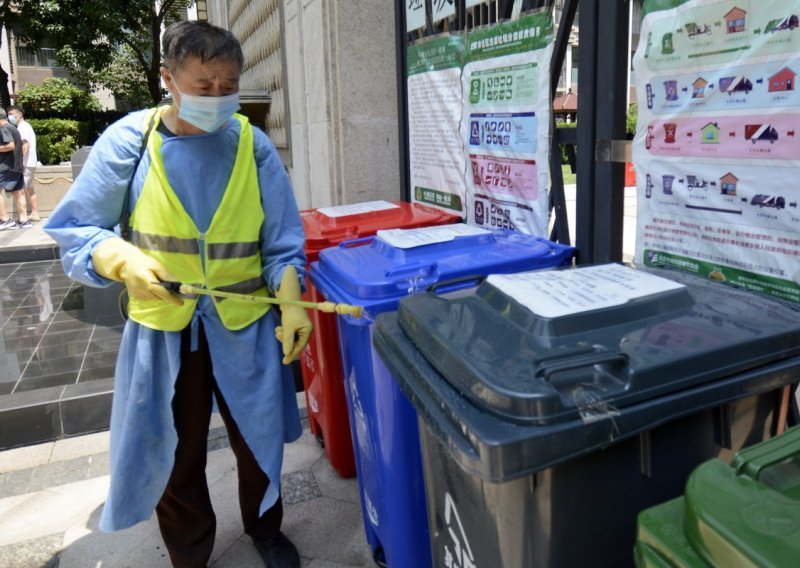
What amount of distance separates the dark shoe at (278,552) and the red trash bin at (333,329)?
541mm

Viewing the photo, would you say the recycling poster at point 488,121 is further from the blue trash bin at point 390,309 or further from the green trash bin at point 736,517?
the green trash bin at point 736,517

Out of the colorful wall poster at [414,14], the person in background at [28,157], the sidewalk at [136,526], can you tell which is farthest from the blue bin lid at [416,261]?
the person in background at [28,157]

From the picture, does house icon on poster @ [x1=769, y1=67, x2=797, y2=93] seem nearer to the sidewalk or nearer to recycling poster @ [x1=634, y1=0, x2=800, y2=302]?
recycling poster @ [x1=634, y1=0, x2=800, y2=302]

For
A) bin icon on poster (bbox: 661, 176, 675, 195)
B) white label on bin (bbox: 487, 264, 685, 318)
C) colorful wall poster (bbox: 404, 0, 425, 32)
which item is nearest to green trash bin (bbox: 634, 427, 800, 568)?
white label on bin (bbox: 487, 264, 685, 318)

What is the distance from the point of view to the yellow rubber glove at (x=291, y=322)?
80.7 inches

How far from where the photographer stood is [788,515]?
2.73ft

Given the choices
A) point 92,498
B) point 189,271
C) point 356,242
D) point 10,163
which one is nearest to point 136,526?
point 92,498

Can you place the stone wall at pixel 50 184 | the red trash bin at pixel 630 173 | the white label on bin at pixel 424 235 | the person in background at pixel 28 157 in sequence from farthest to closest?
the stone wall at pixel 50 184
the person in background at pixel 28 157
the red trash bin at pixel 630 173
the white label on bin at pixel 424 235

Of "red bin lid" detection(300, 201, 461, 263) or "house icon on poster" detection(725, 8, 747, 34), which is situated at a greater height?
"house icon on poster" detection(725, 8, 747, 34)

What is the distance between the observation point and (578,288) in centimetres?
150

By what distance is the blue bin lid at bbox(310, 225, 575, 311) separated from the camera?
1.91 m

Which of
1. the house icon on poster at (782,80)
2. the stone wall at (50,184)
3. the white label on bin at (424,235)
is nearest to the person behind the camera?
the house icon on poster at (782,80)

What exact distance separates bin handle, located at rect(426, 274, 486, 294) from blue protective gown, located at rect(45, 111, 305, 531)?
1.79 feet

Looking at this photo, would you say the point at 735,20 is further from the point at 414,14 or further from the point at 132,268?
the point at 414,14
